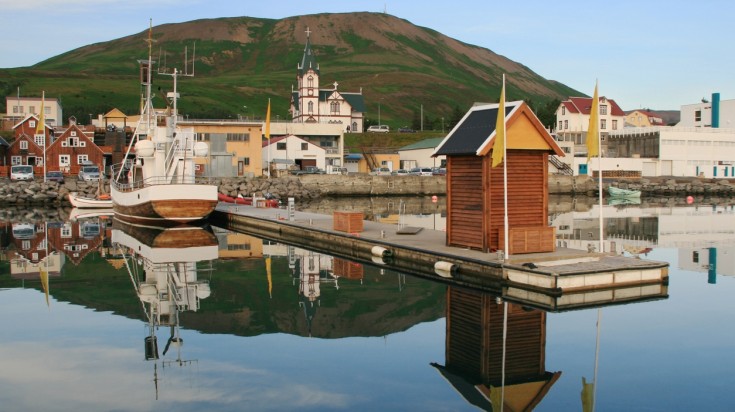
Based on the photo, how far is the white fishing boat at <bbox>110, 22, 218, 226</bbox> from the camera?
42281mm

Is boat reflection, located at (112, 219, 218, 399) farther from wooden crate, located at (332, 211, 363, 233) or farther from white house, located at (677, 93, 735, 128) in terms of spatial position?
white house, located at (677, 93, 735, 128)

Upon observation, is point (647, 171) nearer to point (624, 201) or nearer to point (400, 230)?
point (624, 201)

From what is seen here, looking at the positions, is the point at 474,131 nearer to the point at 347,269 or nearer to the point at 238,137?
the point at 347,269

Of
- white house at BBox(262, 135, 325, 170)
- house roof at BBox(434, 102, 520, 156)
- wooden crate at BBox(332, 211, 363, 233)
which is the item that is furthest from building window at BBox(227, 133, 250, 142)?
house roof at BBox(434, 102, 520, 156)

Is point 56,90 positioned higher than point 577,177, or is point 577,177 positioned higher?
point 56,90

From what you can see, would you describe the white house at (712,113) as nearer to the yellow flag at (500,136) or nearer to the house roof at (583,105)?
the house roof at (583,105)

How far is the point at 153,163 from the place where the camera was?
4819cm

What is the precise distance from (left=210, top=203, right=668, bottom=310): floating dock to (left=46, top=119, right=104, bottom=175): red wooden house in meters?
57.0

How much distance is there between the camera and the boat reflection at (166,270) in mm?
18438

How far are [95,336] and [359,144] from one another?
326ft

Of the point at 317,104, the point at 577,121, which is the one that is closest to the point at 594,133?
the point at 577,121

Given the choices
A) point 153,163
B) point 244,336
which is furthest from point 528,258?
point 153,163

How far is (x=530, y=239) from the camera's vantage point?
23.0m

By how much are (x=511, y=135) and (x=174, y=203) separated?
80.0 feet
